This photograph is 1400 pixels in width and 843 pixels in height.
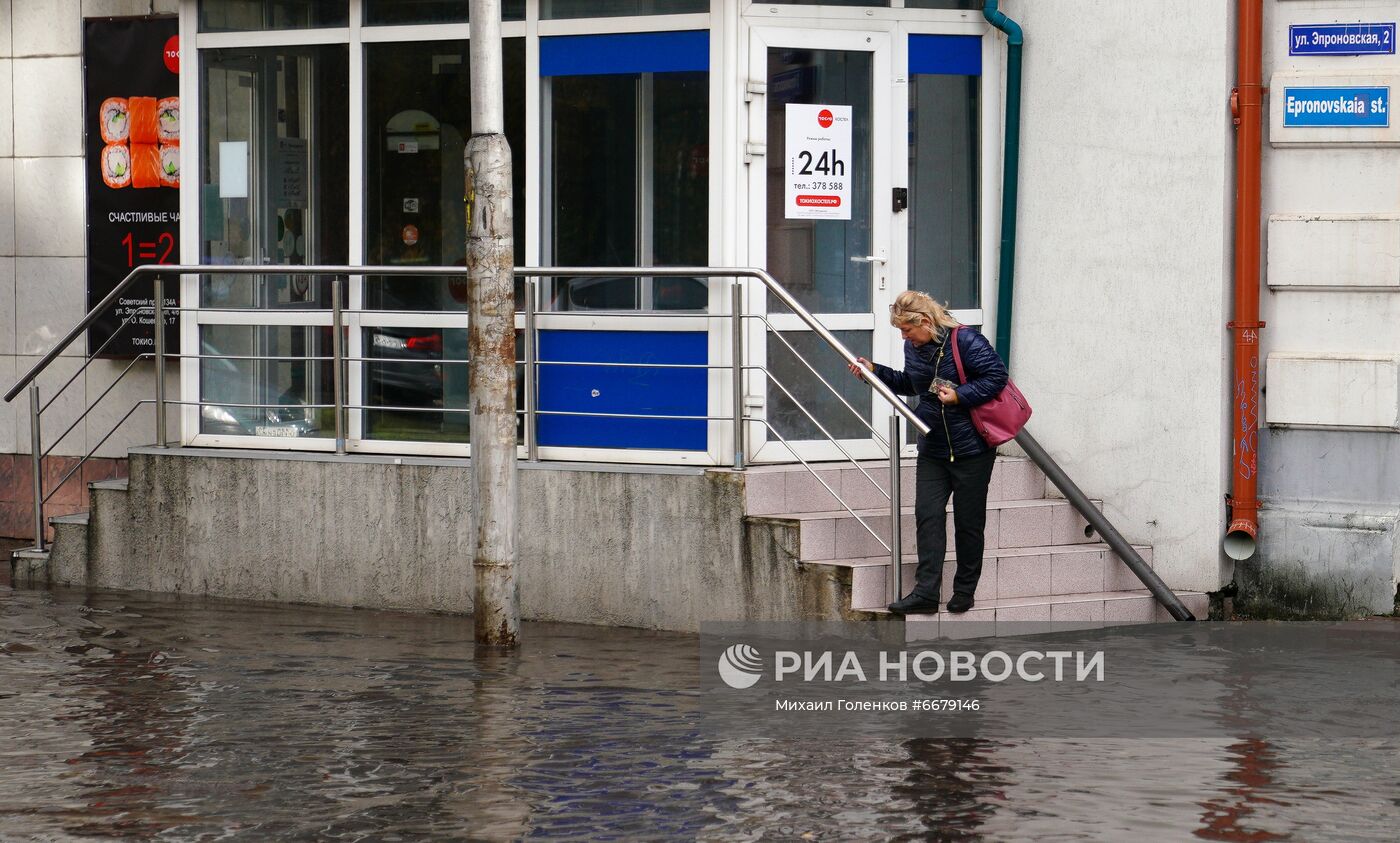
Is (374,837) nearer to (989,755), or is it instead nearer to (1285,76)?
(989,755)

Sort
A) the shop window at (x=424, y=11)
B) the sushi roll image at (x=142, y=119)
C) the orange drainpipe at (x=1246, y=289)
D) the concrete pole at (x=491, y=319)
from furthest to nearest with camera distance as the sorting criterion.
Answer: the sushi roll image at (x=142, y=119)
the shop window at (x=424, y=11)
the orange drainpipe at (x=1246, y=289)
the concrete pole at (x=491, y=319)

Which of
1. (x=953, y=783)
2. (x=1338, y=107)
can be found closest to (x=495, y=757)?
(x=953, y=783)

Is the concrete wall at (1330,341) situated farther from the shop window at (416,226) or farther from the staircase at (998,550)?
the shop window at (416,226)

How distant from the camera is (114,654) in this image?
29.1 ft

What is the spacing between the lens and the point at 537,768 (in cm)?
654

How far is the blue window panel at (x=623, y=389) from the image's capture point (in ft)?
32.6

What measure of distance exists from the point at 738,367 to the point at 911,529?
1292 millimetres

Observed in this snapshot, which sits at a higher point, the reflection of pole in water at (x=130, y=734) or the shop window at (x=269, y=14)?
the shop window at (x=269, y=14)

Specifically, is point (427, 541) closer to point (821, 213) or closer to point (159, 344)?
point (159, 344)

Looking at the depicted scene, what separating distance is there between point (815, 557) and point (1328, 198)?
10.9 feet

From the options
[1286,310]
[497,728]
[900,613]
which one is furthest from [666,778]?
[1286,310]

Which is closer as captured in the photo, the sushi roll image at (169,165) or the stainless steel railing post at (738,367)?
the stainless steel railing post at (738,367)

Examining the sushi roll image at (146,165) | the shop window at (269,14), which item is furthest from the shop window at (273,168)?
the sushi roll image at (146,165)

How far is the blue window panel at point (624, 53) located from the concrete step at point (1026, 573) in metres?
2.83
